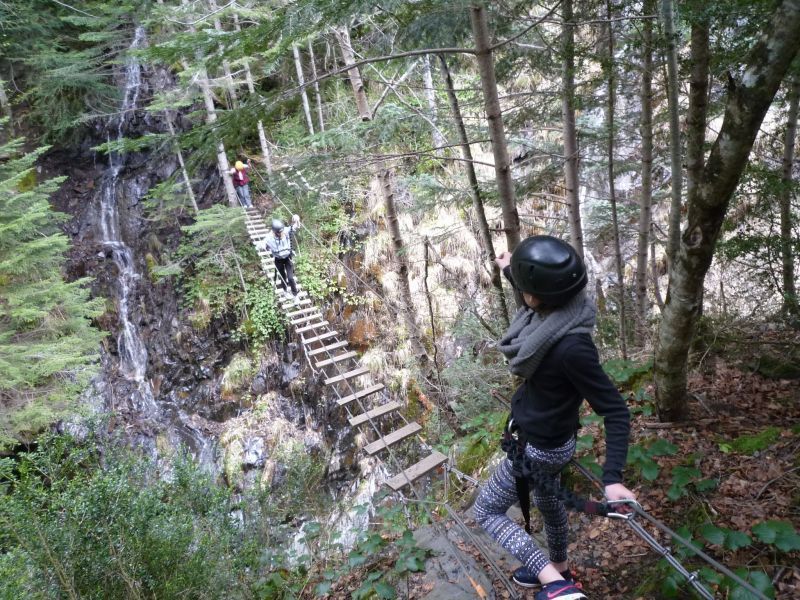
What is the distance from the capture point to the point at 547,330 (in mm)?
1625

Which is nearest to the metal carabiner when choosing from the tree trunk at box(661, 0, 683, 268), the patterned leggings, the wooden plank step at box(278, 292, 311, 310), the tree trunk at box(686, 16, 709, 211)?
the patterned leggings

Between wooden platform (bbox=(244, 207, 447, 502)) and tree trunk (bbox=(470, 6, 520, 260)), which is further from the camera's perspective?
wooden platform (bbox=(244, 207, 447, 502))

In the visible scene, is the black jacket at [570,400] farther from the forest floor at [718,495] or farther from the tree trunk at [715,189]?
the tree trunk at [715,189]

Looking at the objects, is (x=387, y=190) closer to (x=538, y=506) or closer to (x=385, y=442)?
(x=385, y=442)

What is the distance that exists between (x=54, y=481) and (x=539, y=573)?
2.65m

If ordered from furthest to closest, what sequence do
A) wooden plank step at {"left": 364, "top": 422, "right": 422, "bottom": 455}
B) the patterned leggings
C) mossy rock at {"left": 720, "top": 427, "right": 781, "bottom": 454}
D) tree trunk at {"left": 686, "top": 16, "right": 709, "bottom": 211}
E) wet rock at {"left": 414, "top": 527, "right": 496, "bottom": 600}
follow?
wooden plank step at {"left": 364, "top": 422, "right": 422, "bottom": 455} → tree trunk at {"left": 686, "top": 16, "right": 709, "bottom": 211} → mossy rock at {"left": 720, "top": 427, "right": 781, "bottom": 454} → wet rock at {"left": 414, "top": 527, "right": 496, "bottom": 600} → the patterned leggings

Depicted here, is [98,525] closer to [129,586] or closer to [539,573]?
[129,586]

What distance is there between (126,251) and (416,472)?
11.5m

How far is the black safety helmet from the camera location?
1.64 metres

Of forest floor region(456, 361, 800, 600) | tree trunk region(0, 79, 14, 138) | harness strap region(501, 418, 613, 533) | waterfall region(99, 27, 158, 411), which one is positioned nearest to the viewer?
harness strap region(501, 418, 613, 533)

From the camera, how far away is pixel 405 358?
8.44 meters

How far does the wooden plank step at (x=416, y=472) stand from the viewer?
3.72 m

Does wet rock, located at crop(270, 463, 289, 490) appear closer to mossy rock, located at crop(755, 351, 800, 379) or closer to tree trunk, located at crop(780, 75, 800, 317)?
mossy rock, located at crop(755, 351, 800, 379)

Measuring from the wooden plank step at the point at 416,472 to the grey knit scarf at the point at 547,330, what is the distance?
228 centimetres
